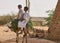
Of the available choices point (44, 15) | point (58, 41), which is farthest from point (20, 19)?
point (44, 15)

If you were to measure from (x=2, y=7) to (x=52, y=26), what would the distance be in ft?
22.3

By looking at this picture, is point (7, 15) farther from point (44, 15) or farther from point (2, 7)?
point (44, 15)

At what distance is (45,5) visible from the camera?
733 inches

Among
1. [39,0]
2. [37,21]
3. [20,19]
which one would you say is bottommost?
[37,21]

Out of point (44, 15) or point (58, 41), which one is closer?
point (58, 41)

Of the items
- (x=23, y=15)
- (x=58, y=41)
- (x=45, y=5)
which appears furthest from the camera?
(x=45, y=5)

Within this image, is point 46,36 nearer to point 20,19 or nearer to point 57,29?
point 57,29

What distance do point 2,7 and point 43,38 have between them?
6.61 meters

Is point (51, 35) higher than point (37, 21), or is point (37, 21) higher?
point (51, 35)

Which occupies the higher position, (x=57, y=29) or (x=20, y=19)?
(x=20, y=19)

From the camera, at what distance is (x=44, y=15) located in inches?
734

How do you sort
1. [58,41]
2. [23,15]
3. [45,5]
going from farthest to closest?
1. [45,5]
2. [58,41]
3. [23,15]

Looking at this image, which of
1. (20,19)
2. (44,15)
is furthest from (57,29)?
(44,15)

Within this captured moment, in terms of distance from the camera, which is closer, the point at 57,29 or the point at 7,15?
the point at 57,29
